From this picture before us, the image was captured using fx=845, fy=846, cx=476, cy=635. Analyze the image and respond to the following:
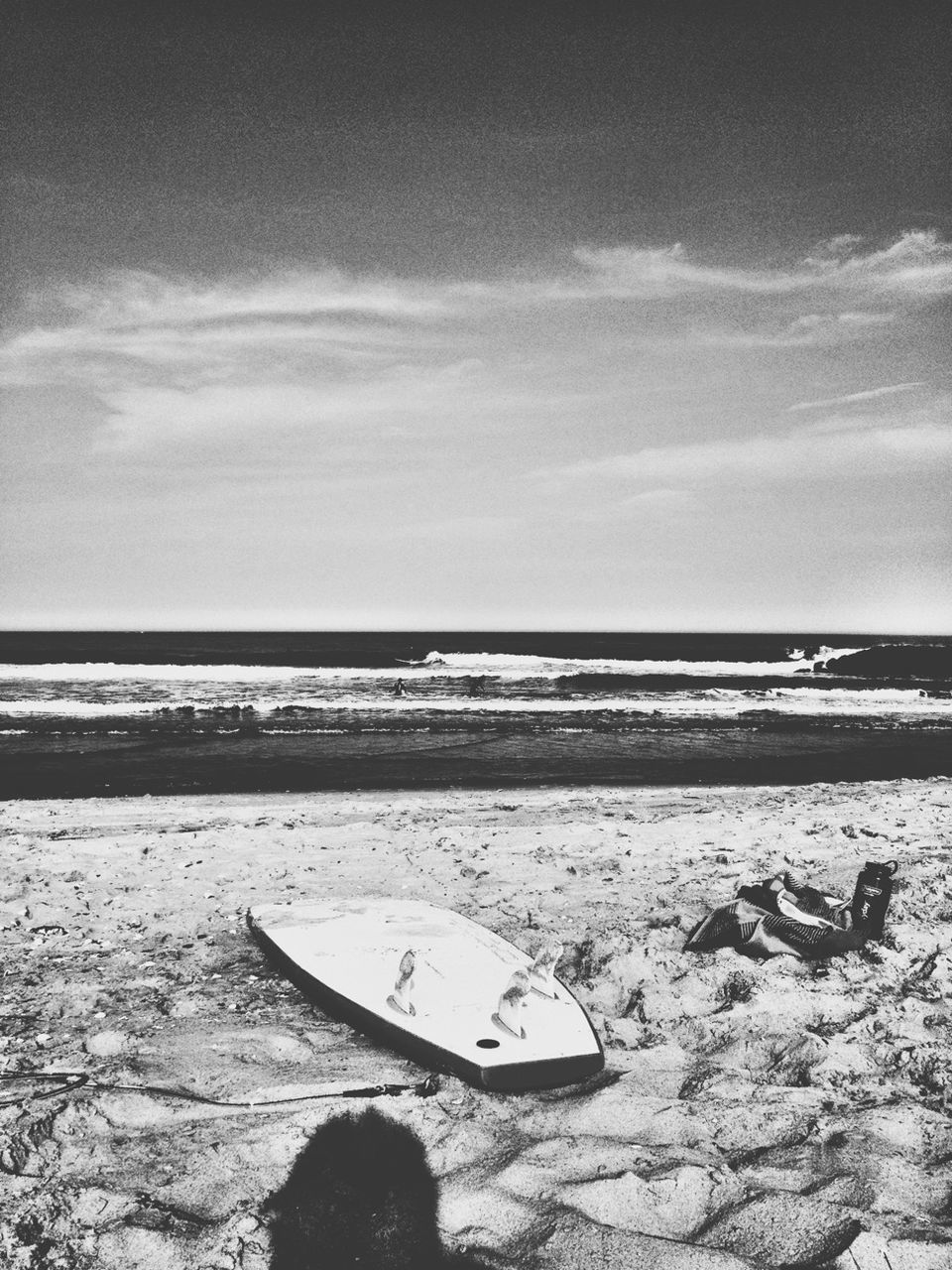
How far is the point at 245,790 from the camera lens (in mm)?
11367

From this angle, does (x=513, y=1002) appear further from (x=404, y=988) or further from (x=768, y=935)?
(x=768, y=935)

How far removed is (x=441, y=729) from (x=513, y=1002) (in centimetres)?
1453

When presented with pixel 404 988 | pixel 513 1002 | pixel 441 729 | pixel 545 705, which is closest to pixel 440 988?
pixel 404 988

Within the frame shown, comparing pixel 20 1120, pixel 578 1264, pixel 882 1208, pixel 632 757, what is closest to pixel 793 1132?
pixel 882 1208

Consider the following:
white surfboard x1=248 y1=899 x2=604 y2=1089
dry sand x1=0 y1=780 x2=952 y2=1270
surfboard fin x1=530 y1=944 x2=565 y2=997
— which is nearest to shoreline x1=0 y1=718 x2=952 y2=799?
dry sand x1=0 y1=780 x2=952 y2=1270

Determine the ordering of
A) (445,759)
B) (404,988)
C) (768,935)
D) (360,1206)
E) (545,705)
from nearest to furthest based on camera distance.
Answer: (360,1206) < (404,988) < (768,935) < (445,759) < (545,705)

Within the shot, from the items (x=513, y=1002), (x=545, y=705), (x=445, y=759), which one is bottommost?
(x=445, y=759)

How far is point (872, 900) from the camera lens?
529cm

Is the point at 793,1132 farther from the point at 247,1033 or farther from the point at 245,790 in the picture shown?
the point at 245,790

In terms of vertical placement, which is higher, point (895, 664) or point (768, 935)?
point (895, 664)

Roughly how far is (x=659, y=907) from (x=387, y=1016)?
2.56 m

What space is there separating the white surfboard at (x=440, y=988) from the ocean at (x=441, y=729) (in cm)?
625

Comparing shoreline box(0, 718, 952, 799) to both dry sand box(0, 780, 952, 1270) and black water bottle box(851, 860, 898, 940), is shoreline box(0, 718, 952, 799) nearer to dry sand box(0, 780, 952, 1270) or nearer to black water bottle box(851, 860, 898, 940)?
dry sand box(0, 780, 952, 1270)

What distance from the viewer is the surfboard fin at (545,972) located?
4.42 m
